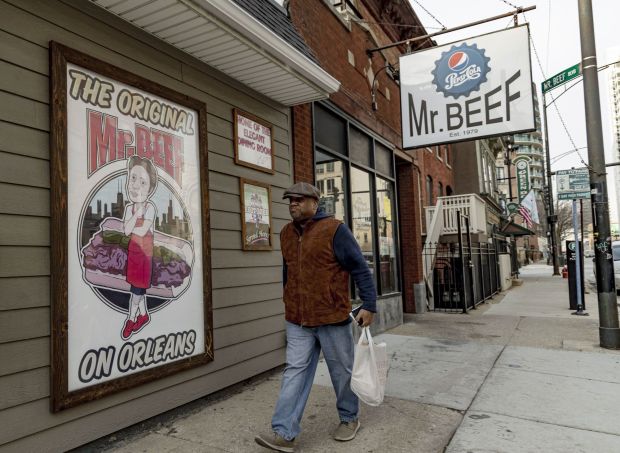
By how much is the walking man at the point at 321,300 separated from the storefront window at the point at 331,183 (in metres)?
3.37

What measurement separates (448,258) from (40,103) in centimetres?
1099

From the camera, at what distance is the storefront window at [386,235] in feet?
28.3

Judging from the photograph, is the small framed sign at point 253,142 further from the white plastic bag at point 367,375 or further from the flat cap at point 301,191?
the white plastic bag at point 367,375

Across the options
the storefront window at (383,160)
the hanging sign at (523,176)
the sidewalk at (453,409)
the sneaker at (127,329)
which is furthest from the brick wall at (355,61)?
the hanging sign at (523,176)

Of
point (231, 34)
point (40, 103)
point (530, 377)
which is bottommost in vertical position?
point (530, 377)

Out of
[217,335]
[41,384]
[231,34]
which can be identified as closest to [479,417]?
[217,335]

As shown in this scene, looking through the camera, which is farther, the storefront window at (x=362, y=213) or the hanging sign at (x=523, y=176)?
the hanging sign at (x=523, y=176)

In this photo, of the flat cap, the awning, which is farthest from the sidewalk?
the awning

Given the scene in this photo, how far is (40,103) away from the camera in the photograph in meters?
2.95

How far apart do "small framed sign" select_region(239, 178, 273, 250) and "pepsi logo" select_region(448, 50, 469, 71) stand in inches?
161

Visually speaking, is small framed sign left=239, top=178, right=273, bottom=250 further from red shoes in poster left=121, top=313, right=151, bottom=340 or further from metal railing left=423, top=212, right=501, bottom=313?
metal railing left=423, top=212, right=501, bottom=313

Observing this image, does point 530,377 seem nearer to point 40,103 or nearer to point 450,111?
point 450,111

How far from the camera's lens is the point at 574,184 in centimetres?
796

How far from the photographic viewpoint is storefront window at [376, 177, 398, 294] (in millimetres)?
8640
